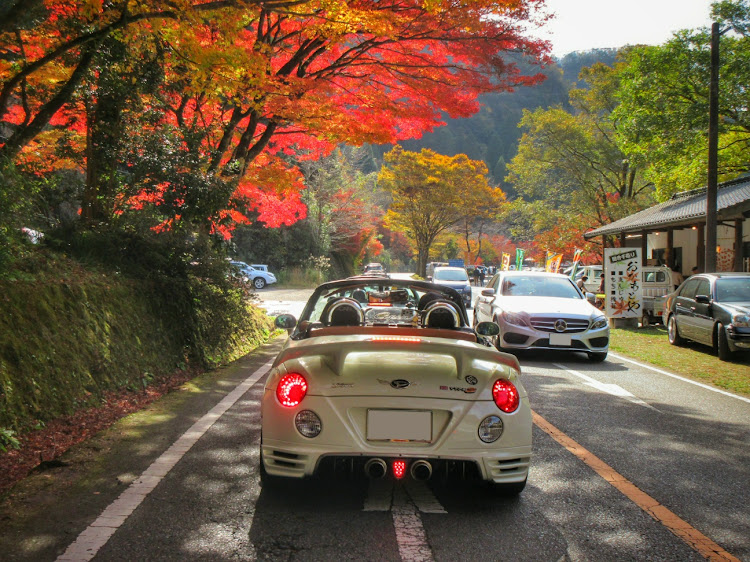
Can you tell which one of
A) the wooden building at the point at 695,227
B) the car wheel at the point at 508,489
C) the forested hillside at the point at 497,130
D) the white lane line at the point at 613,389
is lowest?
the white lane line at the point at 613,389

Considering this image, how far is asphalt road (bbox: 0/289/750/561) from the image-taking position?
312cm

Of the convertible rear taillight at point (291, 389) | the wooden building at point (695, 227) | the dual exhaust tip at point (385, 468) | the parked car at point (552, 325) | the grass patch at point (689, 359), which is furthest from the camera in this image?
the wooden building at point (695, 227)

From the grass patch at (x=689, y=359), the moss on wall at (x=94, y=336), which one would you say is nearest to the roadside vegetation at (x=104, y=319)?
the moss on wall at (x=94, y=336)

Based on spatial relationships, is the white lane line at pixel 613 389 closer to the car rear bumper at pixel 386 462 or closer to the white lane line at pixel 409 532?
the car rear bumper at pixel 386 462

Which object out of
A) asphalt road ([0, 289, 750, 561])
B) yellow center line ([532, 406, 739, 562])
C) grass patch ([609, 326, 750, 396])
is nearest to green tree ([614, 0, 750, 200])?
grass patch ([609, 326, 750, 396])

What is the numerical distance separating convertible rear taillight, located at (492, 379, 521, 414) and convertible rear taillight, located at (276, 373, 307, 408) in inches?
42.9

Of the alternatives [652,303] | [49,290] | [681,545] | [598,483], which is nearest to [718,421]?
[598,483]

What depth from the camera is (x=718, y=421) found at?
6414mm

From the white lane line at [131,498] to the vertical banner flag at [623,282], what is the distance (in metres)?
13.8

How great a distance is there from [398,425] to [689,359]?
9.90 metres

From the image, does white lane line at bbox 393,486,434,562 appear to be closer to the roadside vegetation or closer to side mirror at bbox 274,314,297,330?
side mirror at bbox 274,314,297,330

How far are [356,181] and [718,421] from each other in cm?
4504

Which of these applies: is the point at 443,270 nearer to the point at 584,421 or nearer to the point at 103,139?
the point at 103,139

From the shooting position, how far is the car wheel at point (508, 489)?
3721 millimetres
